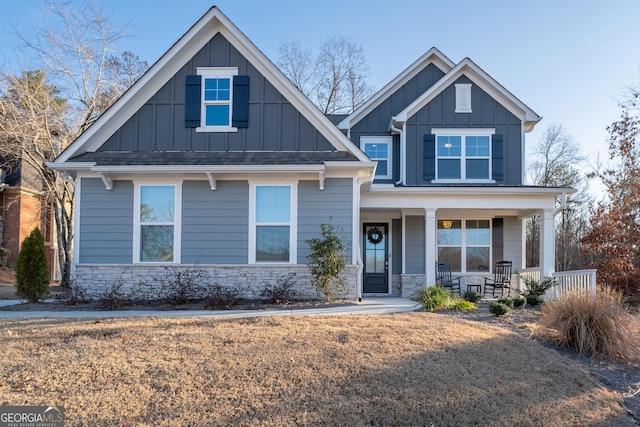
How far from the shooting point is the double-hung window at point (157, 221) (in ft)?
34.7

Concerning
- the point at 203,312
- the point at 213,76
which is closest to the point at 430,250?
the point at 203,312

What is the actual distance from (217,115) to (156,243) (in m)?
3.40

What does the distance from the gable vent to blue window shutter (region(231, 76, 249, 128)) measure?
6.60 metres

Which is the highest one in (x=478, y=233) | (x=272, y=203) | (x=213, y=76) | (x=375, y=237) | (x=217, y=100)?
(x=213, y=76)

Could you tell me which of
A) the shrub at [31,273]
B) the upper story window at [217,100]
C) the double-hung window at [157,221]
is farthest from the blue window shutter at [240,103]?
the shrub at [31,273]

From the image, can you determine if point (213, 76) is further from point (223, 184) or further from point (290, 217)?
point (290, 217)

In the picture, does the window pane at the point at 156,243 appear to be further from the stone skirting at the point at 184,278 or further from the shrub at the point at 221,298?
the shrub at the point at 221,298

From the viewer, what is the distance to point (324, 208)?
10523 millimetres

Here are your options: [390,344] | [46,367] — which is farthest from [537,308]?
[46,367]

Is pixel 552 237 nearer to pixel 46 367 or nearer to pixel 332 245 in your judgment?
pixel 332 245

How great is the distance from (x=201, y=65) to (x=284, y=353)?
8.25 meters

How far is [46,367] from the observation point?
16.2 ft

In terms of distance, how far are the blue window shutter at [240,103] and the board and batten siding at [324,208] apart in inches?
85.6

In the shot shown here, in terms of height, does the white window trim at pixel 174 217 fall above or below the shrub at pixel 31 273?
above
